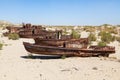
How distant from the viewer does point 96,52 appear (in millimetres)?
19906

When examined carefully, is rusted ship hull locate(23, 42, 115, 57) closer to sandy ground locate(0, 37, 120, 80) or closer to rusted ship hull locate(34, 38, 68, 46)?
sandy ground locate(0, 37, 120, 80)

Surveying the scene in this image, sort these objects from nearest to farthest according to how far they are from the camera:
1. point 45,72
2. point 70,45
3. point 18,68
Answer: point 45,72
point 18,68
point 70,45

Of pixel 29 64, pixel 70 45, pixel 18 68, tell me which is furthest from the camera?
pixel 70 45

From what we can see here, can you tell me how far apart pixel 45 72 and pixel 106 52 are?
6.24 metres

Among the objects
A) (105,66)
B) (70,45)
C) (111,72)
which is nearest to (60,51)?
(70,45)

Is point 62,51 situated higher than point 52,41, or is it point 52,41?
point 52,41

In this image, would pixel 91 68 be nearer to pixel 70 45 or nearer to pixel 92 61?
pixel 92 61

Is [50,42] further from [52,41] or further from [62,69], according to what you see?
[62,69]

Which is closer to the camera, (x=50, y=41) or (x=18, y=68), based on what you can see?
(x=18, y=68)

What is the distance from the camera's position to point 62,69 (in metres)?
15.7

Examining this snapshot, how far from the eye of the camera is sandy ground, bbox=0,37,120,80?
13.8 m

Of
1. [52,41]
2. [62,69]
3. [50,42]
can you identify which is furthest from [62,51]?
[62,69]

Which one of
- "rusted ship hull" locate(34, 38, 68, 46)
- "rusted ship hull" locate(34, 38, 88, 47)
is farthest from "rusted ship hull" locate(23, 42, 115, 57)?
"rusted ship hull" locate(34, 38, 68, 46)

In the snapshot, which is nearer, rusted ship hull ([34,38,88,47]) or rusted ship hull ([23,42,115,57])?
rusted ship hull ([23,42,115,57])
